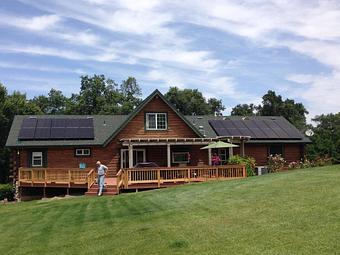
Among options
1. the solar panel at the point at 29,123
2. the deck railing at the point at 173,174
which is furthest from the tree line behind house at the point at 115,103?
the deck railing at the point at 173,174

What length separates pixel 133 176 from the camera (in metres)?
24.2

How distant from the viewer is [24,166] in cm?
2997

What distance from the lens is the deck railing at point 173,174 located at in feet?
78.4

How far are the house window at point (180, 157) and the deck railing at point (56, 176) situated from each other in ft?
23.9

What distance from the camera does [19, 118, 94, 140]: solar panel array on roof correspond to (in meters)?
30.2

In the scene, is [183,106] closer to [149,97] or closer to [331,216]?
[149,97]

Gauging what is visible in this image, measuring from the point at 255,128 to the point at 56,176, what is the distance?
52.4 ft

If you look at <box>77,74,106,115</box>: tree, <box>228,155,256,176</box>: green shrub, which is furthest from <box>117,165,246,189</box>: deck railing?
<box>77,74,106,115</box>: tree

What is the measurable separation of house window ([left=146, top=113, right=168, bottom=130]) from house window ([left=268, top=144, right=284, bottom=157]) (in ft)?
28.1

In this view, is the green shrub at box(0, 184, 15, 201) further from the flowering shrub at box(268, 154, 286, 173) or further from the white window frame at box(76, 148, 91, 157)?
the flowering shrub at box(268, 154, 286, 173)

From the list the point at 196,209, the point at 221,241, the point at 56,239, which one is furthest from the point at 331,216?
the point at 56,239

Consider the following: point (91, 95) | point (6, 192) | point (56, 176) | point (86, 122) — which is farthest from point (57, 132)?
point (91, 95)

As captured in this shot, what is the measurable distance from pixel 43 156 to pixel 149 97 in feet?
26.2

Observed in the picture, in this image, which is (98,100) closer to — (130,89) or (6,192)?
(130,89)
